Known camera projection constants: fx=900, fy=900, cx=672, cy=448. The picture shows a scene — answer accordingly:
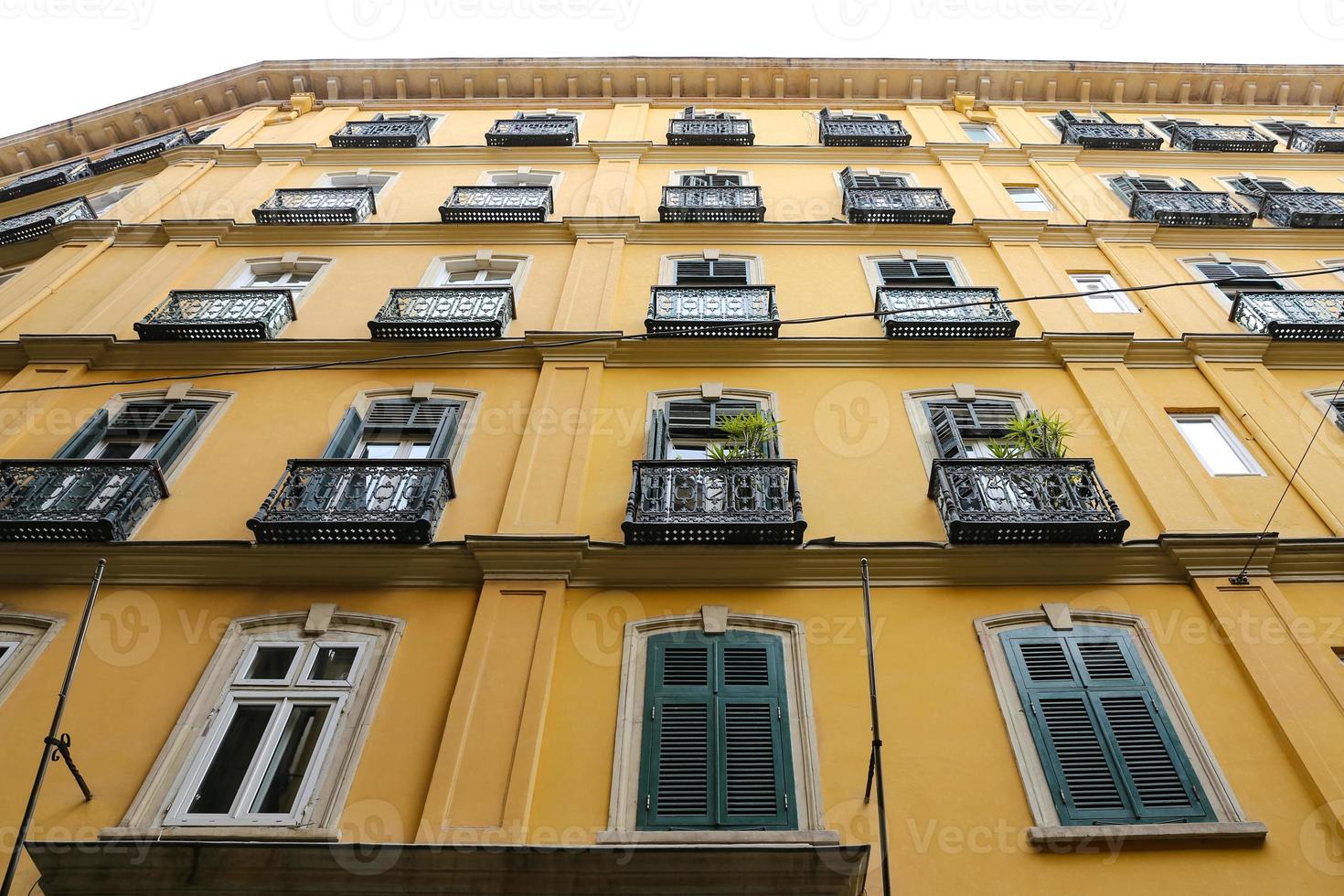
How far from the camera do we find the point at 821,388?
11.4 meters

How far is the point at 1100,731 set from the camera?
7445mm

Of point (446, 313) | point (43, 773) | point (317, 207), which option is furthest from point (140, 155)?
point (43, 773)

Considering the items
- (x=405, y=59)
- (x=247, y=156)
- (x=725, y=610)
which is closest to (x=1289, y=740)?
(x=725, y=610)

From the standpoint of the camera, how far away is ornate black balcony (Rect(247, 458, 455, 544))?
8.80 meters

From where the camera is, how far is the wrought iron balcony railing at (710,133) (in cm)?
1803

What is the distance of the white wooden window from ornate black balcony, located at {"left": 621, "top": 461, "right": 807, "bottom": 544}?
9.61ft

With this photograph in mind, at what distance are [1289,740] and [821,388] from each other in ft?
19.8

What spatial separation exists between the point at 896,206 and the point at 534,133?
760 centimetres

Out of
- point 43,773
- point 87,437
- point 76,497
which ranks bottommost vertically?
point 43,773

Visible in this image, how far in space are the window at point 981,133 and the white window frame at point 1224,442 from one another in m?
9.83

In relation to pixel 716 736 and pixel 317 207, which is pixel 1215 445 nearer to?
pixel 716 736

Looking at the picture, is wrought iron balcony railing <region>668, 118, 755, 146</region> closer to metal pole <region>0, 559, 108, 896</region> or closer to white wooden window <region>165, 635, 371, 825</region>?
white wooden window <region>165, 635, 371, 825</region>

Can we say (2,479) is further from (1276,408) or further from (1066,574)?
(1276,408)

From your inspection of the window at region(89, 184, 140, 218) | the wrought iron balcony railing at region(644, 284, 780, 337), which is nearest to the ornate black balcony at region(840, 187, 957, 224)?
the wrought iron balcony railing at region(644, 284, 780, 337)
